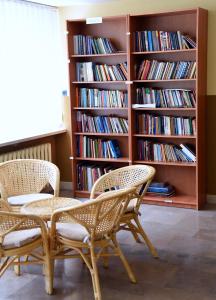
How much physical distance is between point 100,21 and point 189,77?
1248 millimetres

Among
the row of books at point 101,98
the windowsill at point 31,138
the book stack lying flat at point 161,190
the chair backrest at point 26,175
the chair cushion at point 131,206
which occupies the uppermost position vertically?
the row of books at point 101,98

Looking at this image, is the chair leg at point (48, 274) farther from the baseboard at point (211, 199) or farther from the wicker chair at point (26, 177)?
the baseboard at point (211, 199)

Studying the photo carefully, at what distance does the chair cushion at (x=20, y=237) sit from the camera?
314 centimetres

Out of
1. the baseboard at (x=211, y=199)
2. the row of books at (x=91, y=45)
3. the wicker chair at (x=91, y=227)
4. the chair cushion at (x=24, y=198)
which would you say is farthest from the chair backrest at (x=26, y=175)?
the baseboard at (x=211, y=199)

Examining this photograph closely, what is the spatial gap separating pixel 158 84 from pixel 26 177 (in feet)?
6.80

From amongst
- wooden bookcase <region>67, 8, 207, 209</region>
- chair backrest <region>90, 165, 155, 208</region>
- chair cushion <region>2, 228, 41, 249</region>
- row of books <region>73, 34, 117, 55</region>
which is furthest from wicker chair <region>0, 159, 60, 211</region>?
row of books <region>73, 34, 117, 55</region>

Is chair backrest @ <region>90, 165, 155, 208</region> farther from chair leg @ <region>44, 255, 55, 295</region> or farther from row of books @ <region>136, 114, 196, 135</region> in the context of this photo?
row of books @ <region>136, 114, 196, 135</region>

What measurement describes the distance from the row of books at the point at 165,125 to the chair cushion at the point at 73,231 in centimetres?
225

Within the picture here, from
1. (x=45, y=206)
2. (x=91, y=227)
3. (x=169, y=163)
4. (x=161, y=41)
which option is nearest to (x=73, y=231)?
(x=91, y=227)

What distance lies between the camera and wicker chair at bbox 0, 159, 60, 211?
4184mm

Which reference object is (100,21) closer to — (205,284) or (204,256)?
(204,256)

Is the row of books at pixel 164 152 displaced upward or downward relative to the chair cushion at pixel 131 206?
upward

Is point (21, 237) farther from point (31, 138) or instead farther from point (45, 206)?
point (31, 138)

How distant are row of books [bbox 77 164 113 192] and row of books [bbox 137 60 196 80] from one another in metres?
1.24
